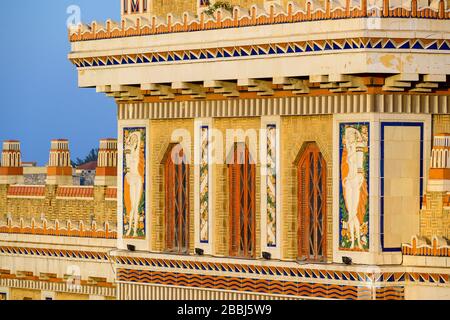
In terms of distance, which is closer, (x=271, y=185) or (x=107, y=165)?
(x=271, y=185)

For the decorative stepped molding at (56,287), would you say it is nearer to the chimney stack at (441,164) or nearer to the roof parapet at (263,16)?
the roof parapet at (263,16)

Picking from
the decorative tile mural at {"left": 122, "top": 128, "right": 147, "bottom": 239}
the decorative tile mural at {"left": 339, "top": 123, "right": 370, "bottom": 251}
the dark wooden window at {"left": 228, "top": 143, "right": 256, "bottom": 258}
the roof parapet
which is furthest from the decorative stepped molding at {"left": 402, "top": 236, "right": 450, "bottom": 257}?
the decorative tile mural at {"left": 122, "top": 128, "right": 147, "bottom": 239}

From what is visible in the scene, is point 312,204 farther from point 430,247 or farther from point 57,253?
point 57,253

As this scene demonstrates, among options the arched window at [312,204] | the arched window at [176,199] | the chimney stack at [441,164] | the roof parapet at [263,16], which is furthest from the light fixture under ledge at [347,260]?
the arched window at [176,199]

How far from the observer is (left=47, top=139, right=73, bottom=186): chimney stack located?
5406 centimetres

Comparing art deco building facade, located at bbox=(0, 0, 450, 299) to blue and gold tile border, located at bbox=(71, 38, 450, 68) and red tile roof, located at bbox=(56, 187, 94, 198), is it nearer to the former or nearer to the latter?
blue and gold tile border, located at bbox=(71, 38, 450, 68)

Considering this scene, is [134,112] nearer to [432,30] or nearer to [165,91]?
[165,91]

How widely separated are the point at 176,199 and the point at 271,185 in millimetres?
3167

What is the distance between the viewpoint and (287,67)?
147 feet

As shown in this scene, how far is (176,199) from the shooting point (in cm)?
4888

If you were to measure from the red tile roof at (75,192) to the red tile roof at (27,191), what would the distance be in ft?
2.44

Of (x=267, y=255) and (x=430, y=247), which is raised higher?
(x=430, y=247)

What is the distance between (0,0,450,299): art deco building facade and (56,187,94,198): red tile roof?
4.74ft

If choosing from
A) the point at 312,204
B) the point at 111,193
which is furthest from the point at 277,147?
A: the point at 111,193
